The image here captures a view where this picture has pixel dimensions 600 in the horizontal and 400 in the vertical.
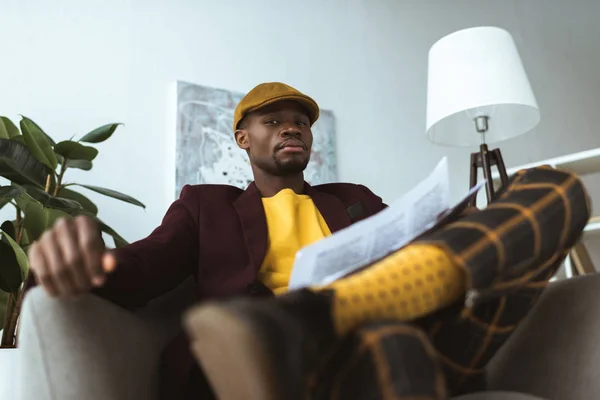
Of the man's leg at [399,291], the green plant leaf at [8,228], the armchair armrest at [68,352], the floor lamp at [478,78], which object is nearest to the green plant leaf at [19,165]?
the green plant leaf at [8,228]

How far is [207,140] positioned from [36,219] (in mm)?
746

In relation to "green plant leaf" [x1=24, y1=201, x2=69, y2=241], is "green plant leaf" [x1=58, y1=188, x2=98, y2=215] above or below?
above

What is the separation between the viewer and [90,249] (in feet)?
2.11

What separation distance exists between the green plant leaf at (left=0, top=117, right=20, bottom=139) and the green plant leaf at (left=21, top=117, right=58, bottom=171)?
0.31 feet

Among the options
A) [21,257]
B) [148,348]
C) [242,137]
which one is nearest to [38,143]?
[21,257]

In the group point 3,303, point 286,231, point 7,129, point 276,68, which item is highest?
point 276,68

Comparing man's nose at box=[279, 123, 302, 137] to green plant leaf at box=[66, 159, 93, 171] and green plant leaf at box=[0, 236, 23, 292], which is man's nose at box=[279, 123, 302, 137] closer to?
green plant leaf at box=[66, 159, 93, 171]

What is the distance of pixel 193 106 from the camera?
1.99 metres

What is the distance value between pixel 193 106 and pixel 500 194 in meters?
1.42

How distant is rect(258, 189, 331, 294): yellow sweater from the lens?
42.1 inches

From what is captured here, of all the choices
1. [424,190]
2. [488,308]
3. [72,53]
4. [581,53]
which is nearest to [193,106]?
[72,53]

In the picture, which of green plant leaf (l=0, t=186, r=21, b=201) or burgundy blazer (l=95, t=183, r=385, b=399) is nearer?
burgundy blazer (l=95, t=183, r=385, b=399)

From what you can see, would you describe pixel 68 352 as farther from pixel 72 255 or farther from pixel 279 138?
pixel 279 138

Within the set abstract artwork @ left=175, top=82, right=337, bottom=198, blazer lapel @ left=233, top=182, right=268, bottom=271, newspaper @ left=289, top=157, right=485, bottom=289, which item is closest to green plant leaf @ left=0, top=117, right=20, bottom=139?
abstract artwork @ left=175, top=82, right=337, bottom=198
